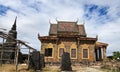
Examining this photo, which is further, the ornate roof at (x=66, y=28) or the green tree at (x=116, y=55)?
the green tree at (x=116, y=55)

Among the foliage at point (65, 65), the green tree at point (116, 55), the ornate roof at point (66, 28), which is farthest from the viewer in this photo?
the green tree at point (116, 55)

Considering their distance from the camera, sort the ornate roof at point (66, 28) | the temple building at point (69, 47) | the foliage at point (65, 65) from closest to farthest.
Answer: the foliage at point (65, 65) < the temple building at point (69, 47) < the ornate roof at point (66, 28)

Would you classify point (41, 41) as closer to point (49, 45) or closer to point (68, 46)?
point (49, 45)

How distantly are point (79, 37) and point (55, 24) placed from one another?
7224mm

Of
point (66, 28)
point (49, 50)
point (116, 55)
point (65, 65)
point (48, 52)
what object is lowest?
point (65, 65)

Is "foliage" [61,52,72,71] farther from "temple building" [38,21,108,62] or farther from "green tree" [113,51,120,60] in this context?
"green tree" [113,51,120,60]

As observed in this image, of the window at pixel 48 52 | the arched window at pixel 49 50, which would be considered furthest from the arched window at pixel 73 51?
the window at pixel 48 52

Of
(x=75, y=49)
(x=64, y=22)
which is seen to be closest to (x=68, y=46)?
(x=75, y=49)

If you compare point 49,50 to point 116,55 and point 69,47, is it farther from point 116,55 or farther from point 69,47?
point 116,55

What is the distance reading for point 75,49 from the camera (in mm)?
30500

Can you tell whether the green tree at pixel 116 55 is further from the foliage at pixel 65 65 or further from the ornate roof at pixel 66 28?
the foliage at pixel 65 65

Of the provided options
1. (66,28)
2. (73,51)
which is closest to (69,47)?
(73,51)

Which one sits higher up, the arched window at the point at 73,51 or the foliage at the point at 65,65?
the arched window at the point at 73,51

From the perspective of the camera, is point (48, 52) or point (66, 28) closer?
point (48, 52)
